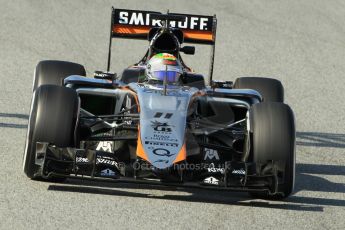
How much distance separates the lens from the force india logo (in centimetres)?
1353

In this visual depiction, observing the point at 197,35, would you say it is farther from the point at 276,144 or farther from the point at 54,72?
the point at 276,144

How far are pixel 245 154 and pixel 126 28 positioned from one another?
3.51 m

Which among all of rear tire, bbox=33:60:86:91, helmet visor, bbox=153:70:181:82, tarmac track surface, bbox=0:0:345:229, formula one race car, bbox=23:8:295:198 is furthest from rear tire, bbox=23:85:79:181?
rear tire, bbox=33:60:86:91

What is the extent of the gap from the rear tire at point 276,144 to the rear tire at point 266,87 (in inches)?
83.3

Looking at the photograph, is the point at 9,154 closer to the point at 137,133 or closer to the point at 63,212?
the point at 137,133

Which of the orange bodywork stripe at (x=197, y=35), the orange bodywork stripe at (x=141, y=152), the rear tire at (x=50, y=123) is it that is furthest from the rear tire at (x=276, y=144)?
the orange bodywork stripe at (x=197, y=35)

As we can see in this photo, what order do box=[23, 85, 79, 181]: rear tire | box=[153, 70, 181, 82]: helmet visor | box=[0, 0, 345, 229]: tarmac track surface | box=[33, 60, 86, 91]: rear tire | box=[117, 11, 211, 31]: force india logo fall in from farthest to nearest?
box=[117, 11, 211, 31]: force india logo, box=[33, 60, 86, 91]: rear tire, box=[153, 70, 181, 82]: helmet visor, box=[23, 85, 79, 181]: rear tire, box=[0, 0, 345, 229]: tarmac track surface

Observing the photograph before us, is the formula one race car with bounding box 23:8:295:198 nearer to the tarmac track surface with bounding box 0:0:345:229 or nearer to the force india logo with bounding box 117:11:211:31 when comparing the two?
the tarmac track surface with bounding box 0:0:345:229

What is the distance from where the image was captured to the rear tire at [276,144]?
33.4 feet

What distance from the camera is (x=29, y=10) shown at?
2098cm

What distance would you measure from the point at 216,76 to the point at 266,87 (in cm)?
540

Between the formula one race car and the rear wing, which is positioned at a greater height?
the rear wing

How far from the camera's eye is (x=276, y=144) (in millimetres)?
10281

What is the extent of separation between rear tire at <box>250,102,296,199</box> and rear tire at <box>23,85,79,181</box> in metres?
1.78
